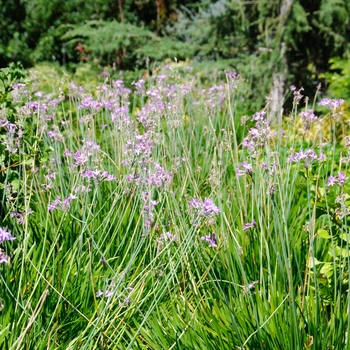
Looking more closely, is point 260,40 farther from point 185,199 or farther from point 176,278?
point 176,278

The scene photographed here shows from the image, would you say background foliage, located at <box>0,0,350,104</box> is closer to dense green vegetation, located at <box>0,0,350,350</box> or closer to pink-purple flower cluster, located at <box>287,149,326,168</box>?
dense green vegetation, located at <box>0,0,350,350</box>

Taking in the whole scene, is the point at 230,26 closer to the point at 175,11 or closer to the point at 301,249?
the point at 175,11

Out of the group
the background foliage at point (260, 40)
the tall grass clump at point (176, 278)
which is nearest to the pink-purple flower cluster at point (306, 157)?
the tall grass clump at point (176, 278)

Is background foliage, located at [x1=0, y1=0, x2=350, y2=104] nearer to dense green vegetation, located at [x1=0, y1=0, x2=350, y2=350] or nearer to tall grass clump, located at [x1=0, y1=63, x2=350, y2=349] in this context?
dense green vegetation, located at [x1=0, y1=0, x2=350, y2=350]

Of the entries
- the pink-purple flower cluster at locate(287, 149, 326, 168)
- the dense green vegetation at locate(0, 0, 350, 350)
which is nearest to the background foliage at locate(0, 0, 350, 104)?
the dense green vegetation at locate(0, 0, 350, 350)

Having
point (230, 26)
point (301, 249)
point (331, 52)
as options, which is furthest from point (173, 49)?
point (301, 249)

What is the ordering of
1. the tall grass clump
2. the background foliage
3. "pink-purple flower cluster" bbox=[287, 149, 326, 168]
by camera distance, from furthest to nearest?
the background foliage < the tall grass clump < "pink-purple flower cluster" bbox=[287, 149, 326, 168]

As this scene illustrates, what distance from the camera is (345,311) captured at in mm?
2123

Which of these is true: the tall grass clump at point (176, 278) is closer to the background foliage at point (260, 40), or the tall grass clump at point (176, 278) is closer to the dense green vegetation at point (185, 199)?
the dense green vegetation at point (185, 199)

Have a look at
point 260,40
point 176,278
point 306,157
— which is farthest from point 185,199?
point 260,40

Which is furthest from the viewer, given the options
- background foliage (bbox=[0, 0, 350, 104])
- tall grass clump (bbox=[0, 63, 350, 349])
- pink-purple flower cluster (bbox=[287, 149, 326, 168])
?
background foliage (bbox=[0, 0, 350, 104])

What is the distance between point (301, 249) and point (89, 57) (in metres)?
11.1

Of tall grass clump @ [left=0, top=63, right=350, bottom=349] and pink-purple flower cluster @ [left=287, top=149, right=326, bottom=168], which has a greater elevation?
pink-purple flower cluster @ [left=287, top=149, right=326, bottom=168]

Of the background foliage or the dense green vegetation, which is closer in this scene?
the dense green vegetation
